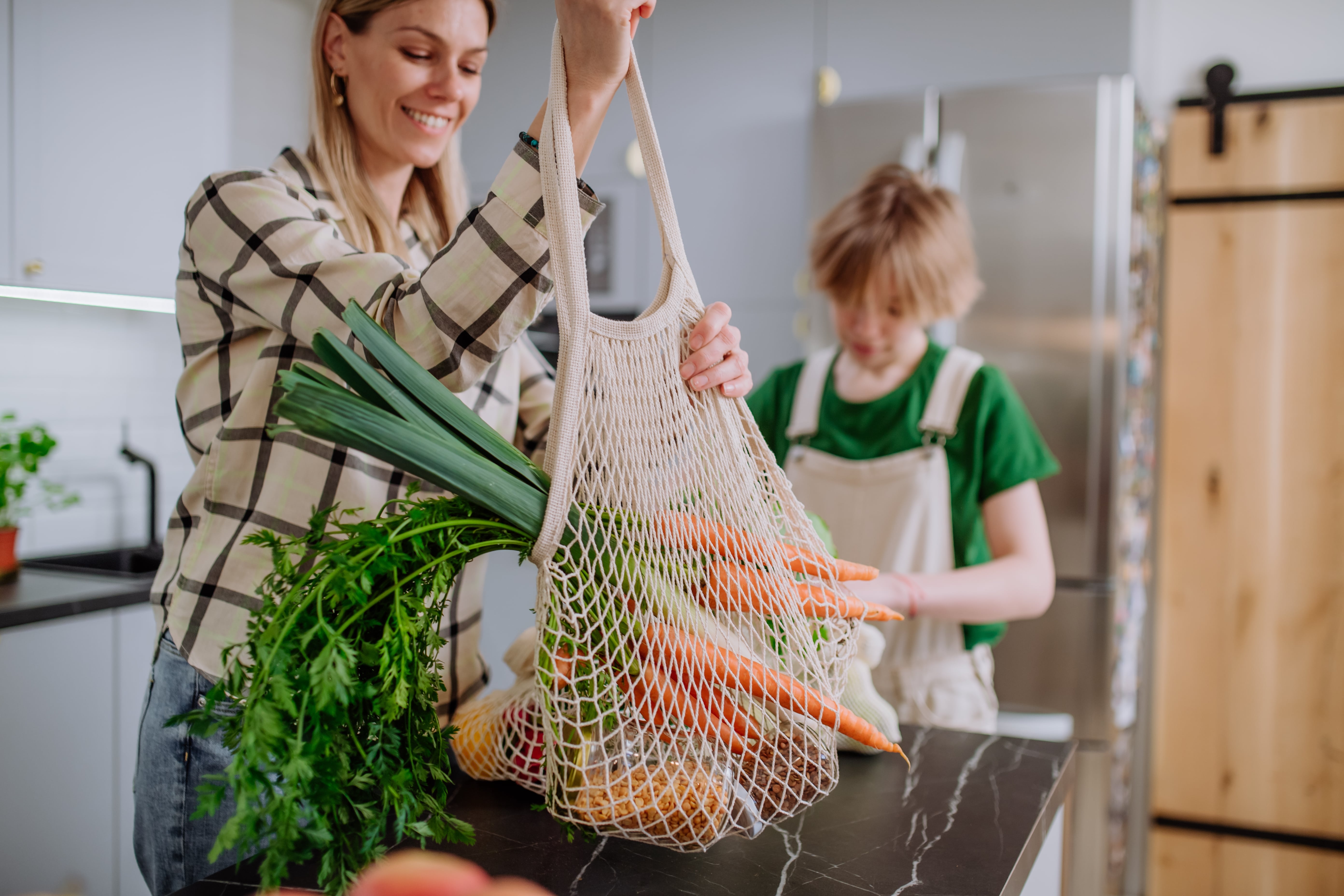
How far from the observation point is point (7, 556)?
6.61ft

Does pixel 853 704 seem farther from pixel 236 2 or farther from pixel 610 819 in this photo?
pixel 236 2

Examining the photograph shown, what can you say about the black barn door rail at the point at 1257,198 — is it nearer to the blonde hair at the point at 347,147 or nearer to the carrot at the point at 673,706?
the blonde hair at the point at 347,147

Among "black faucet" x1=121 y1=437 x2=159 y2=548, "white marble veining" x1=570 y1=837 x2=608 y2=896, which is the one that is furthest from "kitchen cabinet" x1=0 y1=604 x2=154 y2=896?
"white marble veining" x1=570 y1=837 x2=608 y2=896

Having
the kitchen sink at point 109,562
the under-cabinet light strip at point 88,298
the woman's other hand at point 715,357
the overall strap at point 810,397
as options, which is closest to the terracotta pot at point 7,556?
the kitchen sink at point 109,562

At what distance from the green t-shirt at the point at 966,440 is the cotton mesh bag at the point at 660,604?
0.84 meters

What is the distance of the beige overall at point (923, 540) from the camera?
4.95 feet

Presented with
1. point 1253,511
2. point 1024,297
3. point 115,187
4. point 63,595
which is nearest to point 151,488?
point 63,595

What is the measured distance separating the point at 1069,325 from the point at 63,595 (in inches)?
81.4

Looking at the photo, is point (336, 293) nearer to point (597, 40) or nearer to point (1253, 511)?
point (597, 40)

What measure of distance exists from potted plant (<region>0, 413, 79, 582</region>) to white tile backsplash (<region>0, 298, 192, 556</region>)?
0.21 ft

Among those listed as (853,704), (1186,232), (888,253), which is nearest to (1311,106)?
(1186,232)

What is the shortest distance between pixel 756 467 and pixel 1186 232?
2.29 meters

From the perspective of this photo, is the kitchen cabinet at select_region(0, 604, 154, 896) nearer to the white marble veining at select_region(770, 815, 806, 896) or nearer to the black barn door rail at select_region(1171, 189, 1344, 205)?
the white marble veining at select_region(770, 815, 806, 896)

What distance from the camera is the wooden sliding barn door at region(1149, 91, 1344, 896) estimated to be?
2475mm
